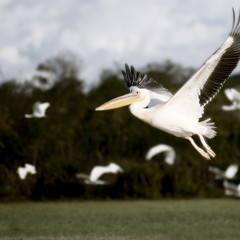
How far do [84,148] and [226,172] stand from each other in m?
Result: 4.47

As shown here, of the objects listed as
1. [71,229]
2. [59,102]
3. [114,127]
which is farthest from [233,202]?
[71,229]

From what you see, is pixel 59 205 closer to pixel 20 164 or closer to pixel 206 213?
pixel 20 164

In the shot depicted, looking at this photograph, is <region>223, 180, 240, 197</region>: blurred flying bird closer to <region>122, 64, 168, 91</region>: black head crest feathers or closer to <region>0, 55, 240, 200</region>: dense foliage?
<region>0, 55, 240, 200</region>: dense foliage

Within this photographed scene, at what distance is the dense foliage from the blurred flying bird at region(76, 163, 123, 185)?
1.58ft

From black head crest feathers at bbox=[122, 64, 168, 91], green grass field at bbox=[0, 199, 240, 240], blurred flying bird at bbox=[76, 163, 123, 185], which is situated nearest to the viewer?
black head crest feathers at bbox=[122, 64, 168, 91]

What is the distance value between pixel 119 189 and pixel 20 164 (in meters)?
3.19

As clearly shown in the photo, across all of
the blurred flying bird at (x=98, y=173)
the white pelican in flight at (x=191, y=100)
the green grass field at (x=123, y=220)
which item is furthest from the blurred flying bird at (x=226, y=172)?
the white pelican in flight at (x=191, y=100)

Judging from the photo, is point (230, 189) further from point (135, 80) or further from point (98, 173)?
point (135, 80)

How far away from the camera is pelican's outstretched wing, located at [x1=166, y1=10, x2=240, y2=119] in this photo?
635 cm

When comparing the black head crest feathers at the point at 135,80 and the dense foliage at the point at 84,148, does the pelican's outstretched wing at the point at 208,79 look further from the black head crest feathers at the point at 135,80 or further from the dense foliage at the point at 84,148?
the dense foliage at the point at 84,148

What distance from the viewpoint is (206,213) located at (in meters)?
15.4

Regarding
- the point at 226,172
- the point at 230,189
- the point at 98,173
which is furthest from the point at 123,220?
the point at 230,189

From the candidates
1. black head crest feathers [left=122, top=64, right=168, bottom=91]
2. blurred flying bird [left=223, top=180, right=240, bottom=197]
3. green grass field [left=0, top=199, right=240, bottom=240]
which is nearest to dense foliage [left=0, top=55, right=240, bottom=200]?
blurred flying bird [left=223, top=180, right=240, bottom=197]

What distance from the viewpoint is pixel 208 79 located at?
661 centimetres
